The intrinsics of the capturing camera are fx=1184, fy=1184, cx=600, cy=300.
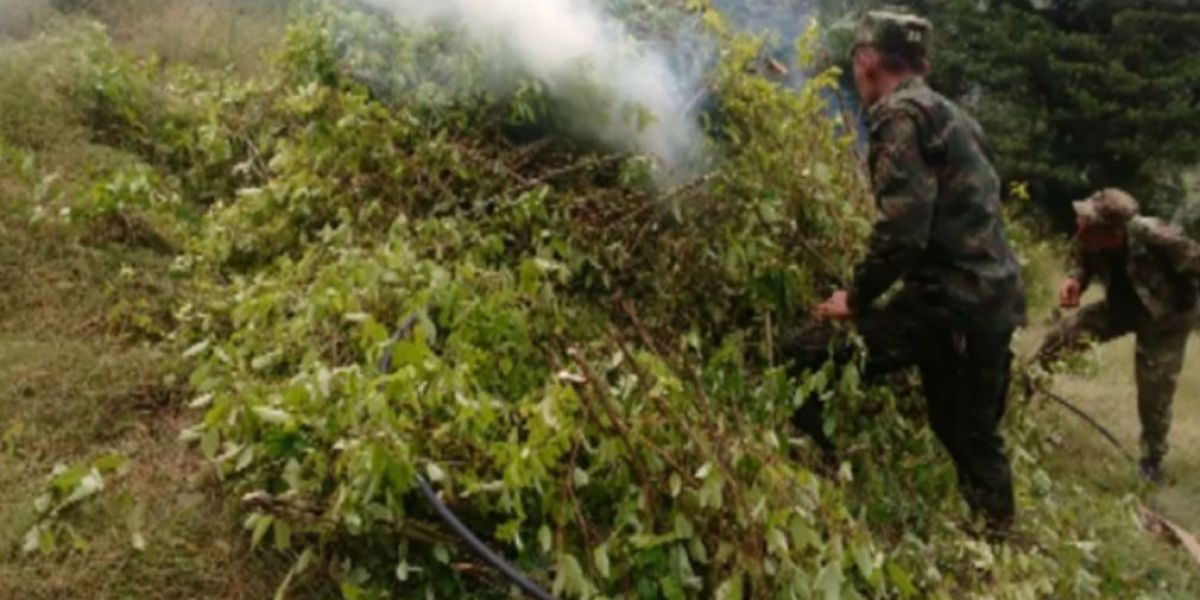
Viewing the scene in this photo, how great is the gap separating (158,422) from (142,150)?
2.57 m

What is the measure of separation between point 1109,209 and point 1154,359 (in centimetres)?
87

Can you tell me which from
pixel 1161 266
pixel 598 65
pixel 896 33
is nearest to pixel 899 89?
pixel 896 33

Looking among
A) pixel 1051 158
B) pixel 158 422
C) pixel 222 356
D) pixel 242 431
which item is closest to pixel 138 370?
pixel 158 422

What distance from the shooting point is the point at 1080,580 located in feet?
12.4

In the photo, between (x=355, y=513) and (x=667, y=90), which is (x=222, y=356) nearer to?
(x=355, y=513)

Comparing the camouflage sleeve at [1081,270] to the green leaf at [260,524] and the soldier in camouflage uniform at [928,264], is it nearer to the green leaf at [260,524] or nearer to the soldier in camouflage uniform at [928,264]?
the soldier in camouflage uniform at [928,264]

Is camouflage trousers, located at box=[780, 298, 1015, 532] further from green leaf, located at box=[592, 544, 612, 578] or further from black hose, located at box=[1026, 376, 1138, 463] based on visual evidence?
black hose, located at box=[1026, 376, 1138, 463]

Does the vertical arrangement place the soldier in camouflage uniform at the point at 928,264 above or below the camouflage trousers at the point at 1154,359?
above

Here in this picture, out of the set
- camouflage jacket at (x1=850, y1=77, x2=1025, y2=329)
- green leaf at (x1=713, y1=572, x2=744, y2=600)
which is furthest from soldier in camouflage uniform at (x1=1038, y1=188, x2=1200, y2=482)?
green leaf at (x1=713, y1=572, x2=744, y2=600)

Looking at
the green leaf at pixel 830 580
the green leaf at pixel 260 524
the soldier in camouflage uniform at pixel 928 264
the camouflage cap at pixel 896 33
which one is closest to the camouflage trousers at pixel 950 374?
the soldier in camouflage uniform at pixel 928 264

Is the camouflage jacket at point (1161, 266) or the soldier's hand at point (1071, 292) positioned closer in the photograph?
the camouflage jacket at point (1161, 266)

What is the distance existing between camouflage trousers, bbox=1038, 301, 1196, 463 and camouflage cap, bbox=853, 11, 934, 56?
2.41 meters

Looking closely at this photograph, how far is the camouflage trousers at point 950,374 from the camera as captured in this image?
12.9 feet

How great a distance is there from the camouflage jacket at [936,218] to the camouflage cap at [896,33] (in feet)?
0.37
